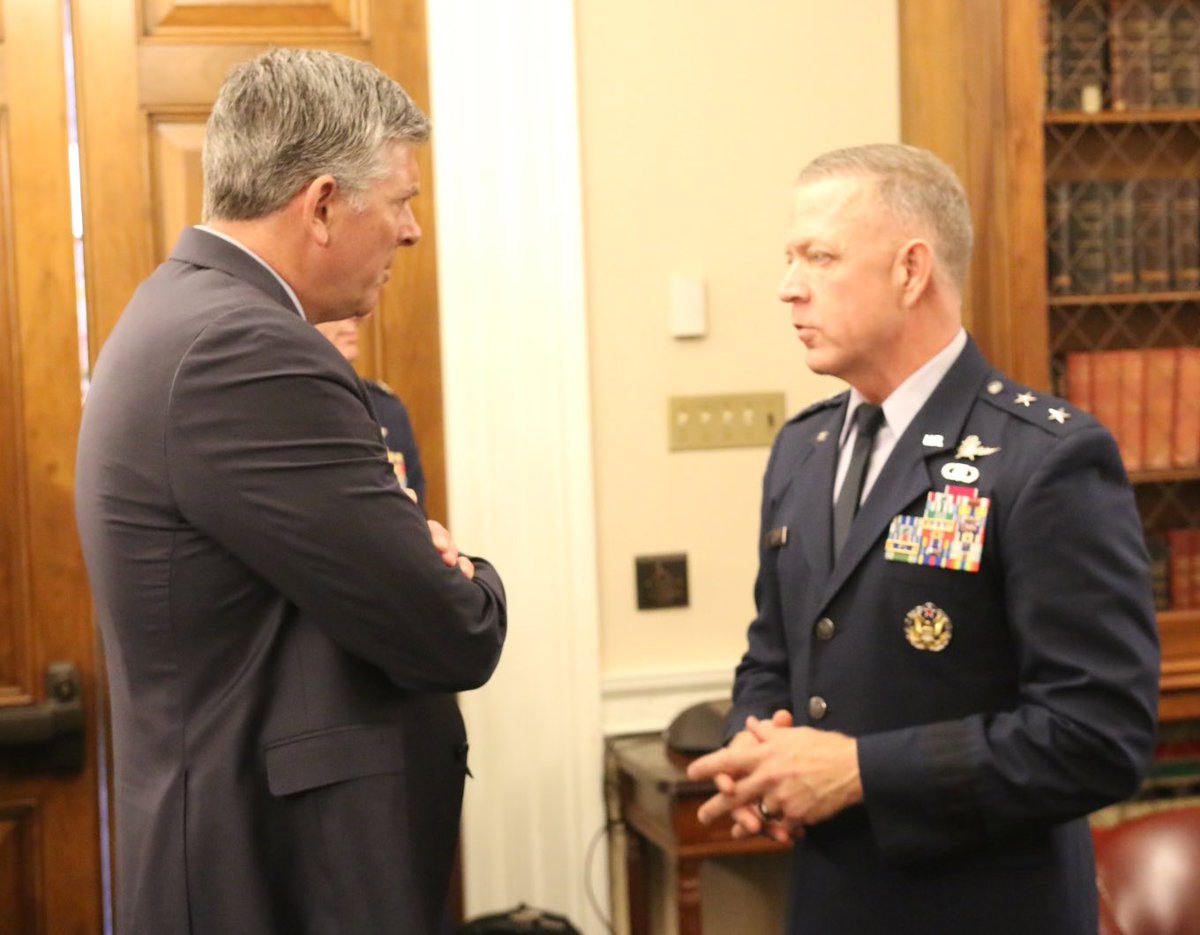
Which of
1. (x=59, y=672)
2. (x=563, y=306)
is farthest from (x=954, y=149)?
(x=59, y=672)

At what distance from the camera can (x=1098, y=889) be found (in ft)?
5.52

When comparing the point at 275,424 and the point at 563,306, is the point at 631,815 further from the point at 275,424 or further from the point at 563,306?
the point at 275,424

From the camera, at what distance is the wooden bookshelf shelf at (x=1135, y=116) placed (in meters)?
2.79

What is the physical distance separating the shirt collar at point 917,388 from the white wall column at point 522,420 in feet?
4.12

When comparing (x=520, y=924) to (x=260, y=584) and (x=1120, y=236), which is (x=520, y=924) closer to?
(x=260, y=584)

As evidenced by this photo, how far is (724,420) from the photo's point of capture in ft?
9.62

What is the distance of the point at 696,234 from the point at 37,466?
1340mm

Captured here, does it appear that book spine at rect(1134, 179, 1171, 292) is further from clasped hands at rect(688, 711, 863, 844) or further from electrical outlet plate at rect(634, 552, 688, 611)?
clasped hands at rect(688, 711, 863, 844)

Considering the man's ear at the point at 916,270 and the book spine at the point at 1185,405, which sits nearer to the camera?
the man's ear at the point at 916,270

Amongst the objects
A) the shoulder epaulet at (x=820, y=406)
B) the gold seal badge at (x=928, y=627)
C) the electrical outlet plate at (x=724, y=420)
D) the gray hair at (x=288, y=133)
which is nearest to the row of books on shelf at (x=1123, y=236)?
the electrical outlet plate at (x=724, y=420)

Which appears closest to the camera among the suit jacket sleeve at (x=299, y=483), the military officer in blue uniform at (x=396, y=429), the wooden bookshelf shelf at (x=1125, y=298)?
the suit jacket sleeve at (x=299, y=483)

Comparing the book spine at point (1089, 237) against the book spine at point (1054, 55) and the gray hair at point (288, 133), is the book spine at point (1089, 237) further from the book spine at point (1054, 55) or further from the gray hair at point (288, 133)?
the gray hair at point (288, 133)

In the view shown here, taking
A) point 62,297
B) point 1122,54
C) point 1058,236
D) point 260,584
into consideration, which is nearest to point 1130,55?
point 1122,54

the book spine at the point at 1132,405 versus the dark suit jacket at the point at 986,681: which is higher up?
the book spine at the point at 1132,405
